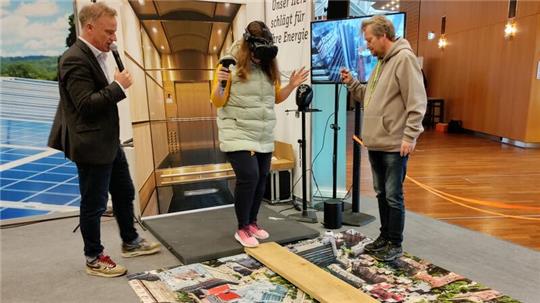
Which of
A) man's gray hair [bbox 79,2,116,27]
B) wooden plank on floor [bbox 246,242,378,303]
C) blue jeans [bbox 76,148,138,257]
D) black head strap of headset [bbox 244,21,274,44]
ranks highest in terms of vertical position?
man's gray hair [bbox 79,2,116,27]

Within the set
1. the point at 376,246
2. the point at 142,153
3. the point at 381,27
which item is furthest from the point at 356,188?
the point at 142,153

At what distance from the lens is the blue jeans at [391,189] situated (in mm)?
2289

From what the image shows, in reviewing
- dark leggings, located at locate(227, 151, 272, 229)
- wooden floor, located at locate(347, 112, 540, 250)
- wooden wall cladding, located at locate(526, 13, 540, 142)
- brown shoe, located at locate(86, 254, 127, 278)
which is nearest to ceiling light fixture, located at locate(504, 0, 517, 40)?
wooden wall cladding, located at locate(526, 13, 540, 142)

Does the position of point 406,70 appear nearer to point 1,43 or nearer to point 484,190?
point 484,190

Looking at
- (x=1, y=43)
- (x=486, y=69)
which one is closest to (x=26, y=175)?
(x=1, y=43)

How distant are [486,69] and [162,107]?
23.1ft

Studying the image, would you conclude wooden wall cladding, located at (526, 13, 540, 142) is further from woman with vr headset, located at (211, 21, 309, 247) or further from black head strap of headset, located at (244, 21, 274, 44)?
black head strap of headset, located at (244, 21, 274, 44)

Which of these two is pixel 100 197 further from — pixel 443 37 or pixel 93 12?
pixel 443 37

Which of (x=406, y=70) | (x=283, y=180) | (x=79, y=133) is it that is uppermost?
(x=406, y=70)

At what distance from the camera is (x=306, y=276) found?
2.12 meters

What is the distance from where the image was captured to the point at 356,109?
10.3 ft

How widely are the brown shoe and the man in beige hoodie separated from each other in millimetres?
1610

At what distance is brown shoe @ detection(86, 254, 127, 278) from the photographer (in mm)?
2242

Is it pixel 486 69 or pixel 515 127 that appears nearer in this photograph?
pixel 515 127
